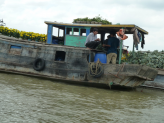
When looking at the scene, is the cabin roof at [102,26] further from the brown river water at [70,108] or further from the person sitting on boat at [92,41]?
the brown river water at [70,108]

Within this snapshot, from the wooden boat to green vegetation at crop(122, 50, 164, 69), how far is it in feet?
3.53

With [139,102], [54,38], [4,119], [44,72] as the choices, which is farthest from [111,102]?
[54,38]

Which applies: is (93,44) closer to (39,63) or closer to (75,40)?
(75,40)

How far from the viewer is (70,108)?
499 cm

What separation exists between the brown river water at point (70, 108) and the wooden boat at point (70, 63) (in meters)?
1.17

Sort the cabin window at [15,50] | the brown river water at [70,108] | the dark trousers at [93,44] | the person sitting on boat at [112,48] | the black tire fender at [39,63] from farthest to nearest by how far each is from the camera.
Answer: the cabin window at [15,50] → the black tire fender at [39,63] → the person sitting on boat at [112,48] → the dark trousers at [93,44] → the brown river water at [70,108]

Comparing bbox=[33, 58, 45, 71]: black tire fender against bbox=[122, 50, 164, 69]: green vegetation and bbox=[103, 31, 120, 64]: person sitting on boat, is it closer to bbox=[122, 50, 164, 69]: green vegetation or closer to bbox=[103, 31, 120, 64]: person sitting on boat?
bbox=[103, 31, 120, 64]: person sitting on boat

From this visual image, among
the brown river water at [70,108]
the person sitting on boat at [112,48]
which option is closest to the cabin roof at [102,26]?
the person sitting on boat at [112,48]

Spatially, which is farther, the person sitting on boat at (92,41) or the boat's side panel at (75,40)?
the boat's side panel at (75,40)

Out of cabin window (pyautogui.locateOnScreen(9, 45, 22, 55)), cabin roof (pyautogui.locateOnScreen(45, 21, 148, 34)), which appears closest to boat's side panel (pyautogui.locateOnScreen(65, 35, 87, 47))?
cabin roof (pyautogui.locateOnScreen(45, 21, 148, 34))

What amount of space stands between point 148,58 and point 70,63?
3644 millimetres

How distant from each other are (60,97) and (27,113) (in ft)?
5.43

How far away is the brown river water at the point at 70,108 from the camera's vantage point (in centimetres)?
428

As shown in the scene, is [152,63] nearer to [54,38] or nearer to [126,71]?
[126,71]
